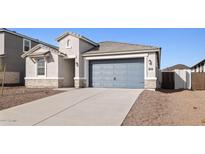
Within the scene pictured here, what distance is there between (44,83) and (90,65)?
4276mm

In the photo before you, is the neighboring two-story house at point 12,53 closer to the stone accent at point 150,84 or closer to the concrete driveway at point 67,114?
the concrete driveway at point 67,114

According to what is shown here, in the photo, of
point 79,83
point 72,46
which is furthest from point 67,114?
point 72,46

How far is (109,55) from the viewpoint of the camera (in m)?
15.7

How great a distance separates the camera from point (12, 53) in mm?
20922

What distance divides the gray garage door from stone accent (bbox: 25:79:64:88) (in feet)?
8.87

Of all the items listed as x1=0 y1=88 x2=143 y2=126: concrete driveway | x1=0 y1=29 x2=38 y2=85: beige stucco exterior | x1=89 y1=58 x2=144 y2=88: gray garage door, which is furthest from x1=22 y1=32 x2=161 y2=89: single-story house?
x1=0 y1=88 x2=143 y2=126: concrete driveway

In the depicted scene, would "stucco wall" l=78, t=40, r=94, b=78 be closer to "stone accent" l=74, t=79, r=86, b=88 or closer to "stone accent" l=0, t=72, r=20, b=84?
"stone accent" l=74, t=79, r=86, b=88

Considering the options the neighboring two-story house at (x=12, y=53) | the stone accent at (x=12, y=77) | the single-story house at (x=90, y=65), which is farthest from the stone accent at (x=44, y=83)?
the neighboring two-story house at (x=12, y=53)

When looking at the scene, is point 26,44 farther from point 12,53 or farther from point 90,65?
point 90,65

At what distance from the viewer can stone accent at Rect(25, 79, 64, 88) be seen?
1631 cm

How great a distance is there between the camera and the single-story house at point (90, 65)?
14742 mm
